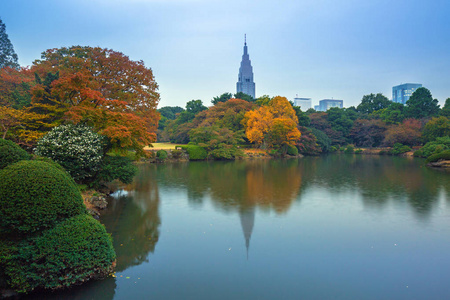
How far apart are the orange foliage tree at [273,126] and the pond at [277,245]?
67.9 ft

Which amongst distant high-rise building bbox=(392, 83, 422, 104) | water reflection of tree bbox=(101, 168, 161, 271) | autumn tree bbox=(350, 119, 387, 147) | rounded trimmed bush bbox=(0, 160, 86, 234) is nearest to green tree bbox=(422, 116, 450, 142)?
autumn tree bbox=(350, 119, 387, 147)

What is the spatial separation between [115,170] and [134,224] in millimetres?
3113

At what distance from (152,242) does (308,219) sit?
4.72 m

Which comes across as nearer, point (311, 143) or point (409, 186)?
point (409, 186)

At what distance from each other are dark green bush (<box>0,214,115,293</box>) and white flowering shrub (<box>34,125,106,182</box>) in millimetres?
5284

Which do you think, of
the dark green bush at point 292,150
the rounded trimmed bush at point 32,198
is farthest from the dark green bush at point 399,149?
the rounded trimmed bush at point 32,198

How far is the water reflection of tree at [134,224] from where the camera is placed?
6410 millimetres

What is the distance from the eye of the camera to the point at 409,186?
14.5 meters

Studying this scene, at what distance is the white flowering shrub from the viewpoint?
31.2 ft

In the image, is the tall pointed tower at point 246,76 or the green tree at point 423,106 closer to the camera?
the green tree at point 423,106

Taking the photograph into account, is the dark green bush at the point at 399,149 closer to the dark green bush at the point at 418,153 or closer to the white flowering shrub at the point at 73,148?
the dark green bush at the point at 418,153

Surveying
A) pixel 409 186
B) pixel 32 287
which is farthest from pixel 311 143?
pixel 32 287

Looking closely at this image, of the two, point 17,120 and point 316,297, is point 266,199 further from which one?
point 17,120

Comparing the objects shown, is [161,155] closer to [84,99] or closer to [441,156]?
[84,99]
